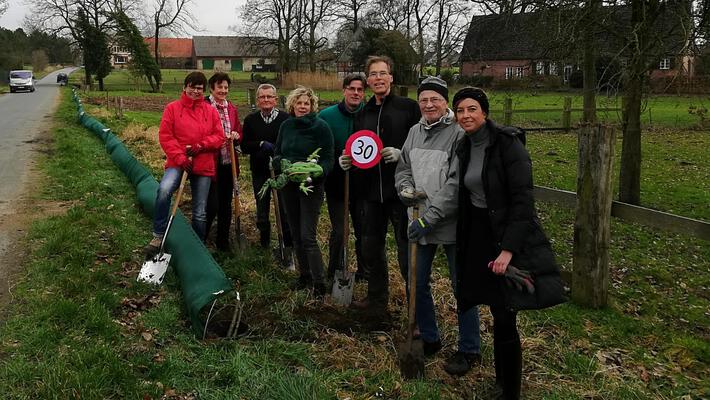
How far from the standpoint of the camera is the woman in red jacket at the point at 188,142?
573 centimetres

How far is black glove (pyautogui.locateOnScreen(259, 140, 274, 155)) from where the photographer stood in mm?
5992

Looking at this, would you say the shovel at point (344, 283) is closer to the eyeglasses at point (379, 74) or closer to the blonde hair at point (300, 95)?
the blonde hair at point (300, 95)

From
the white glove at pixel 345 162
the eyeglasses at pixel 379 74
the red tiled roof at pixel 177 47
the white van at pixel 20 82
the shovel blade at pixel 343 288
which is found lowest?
the shovel blade at pixel 343 288

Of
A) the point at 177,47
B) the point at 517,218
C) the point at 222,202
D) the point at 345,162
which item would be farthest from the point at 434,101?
the point at 177,47

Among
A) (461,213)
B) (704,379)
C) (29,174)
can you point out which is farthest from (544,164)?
(29,174)

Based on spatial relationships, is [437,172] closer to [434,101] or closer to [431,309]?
[434,101]

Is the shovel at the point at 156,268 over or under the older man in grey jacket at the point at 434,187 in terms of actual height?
under

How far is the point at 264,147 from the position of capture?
6016 millimetres

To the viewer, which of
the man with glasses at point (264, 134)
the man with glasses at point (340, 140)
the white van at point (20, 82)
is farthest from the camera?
the white van at point (20, 82)

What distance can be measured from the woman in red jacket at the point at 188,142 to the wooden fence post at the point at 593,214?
3.58 m

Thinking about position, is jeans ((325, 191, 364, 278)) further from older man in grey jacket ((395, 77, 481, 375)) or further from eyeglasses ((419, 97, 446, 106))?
eyeglasses ((419, 97, 446, 106))

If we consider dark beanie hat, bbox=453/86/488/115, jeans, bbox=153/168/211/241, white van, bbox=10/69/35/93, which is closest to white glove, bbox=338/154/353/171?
dark beanie hat, bbox=453/86/488/115

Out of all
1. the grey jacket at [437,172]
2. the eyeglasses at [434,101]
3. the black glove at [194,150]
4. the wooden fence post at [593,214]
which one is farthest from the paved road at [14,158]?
the wooden fence post at [593,214]

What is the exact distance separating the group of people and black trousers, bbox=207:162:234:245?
0.04 ft
